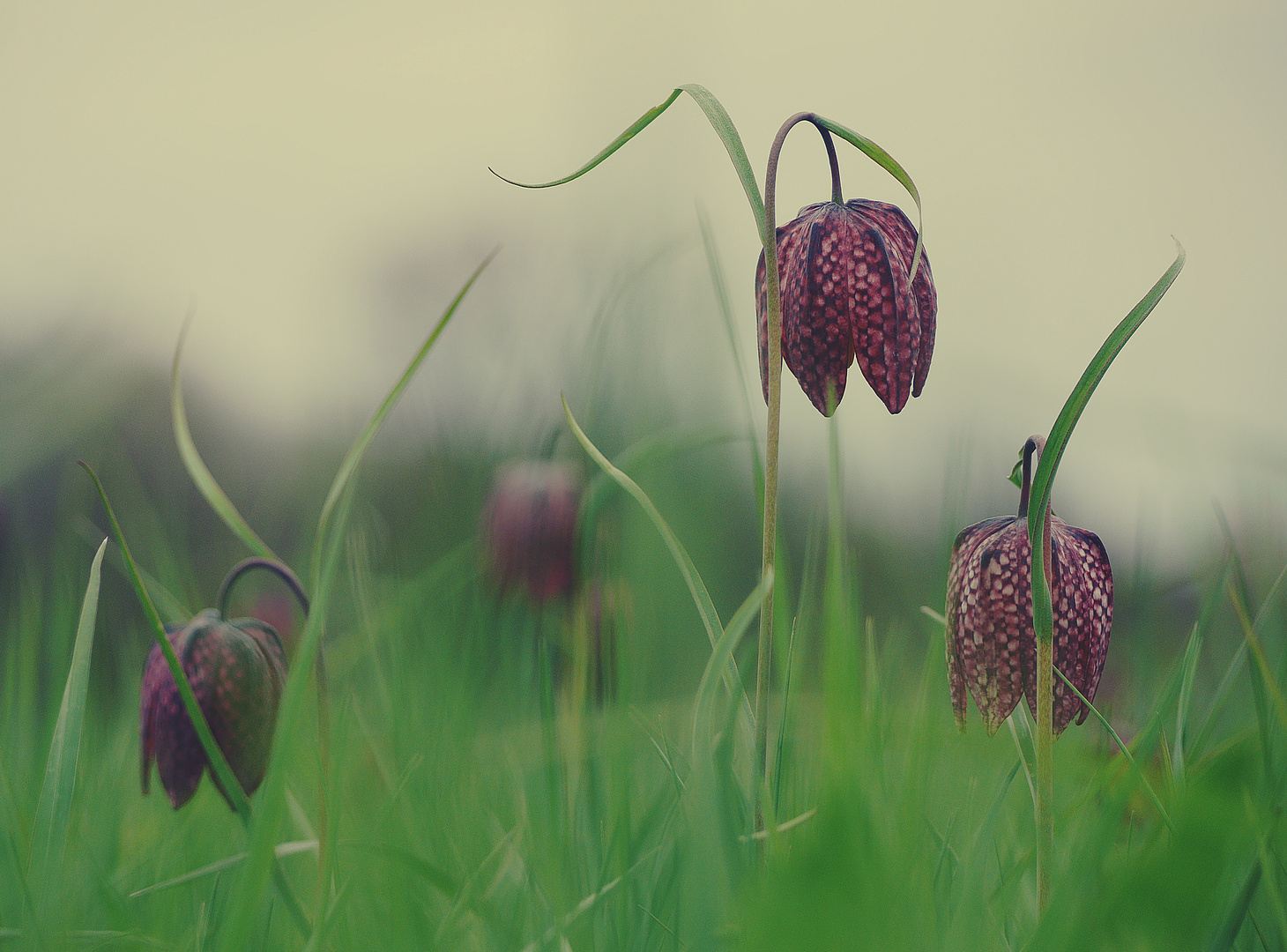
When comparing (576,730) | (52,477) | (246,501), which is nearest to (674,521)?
(576,730)

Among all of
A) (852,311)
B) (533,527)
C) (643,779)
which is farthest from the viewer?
(533,527)

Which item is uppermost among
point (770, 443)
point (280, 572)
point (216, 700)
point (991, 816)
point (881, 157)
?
point (881, 157)

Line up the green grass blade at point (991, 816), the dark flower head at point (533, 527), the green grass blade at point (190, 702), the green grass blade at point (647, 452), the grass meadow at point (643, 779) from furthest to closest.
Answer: the dark flower head at point (533, 527), the green grass blade at point (647, 452), the green grass blade at point (991, 816), the green grass blade at point (190, 702), the grass meadow at point (643, 779)

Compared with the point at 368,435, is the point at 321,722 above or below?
below

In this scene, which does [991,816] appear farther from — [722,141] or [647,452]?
[722,141]

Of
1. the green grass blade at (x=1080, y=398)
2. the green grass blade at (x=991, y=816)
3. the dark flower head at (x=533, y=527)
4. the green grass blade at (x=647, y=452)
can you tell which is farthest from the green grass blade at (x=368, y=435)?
the dark flower head at (x=533, y=527)

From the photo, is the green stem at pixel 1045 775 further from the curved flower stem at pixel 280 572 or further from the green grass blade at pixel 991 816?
the curved flower stem at pixel 280 572

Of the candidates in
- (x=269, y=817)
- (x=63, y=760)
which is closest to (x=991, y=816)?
(x=269, y=817)

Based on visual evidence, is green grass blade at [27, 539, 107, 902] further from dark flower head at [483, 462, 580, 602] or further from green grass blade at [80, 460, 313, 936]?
dark flower head at [483, 462, 580, 602]
